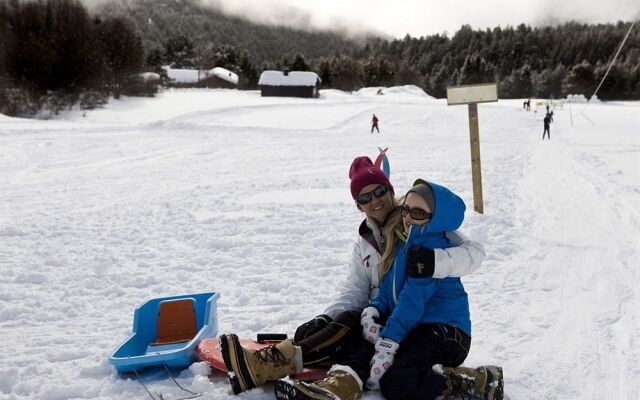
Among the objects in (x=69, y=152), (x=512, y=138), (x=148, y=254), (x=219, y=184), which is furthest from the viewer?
(x=512, y=138)

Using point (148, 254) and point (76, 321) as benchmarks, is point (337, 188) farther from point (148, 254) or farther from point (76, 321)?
point (76, 321)

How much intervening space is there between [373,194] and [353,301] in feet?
2.48

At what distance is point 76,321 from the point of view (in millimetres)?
4262

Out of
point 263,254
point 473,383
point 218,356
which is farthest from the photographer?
point 263,254

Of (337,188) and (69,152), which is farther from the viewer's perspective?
(69,152)

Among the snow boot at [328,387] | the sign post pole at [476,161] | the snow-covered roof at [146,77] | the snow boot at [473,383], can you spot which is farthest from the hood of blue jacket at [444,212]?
the snow-covered roof at [146,77]

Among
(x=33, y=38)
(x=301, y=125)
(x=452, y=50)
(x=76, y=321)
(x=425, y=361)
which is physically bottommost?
(x=76, y=321)

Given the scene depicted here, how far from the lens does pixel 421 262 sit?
9.57 ft

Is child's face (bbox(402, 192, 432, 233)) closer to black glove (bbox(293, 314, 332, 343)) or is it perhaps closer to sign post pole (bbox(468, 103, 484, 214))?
black glove (bbox(293, 314, 332, 343))

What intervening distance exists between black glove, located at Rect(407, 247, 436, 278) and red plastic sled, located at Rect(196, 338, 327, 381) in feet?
2.79

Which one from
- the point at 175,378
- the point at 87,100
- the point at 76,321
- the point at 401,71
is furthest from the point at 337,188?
the point at 401,71

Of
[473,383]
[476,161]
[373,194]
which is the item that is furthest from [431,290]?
[476,161]

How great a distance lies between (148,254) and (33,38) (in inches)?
1274

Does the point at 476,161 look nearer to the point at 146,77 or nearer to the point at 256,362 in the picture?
the point at 256,362
